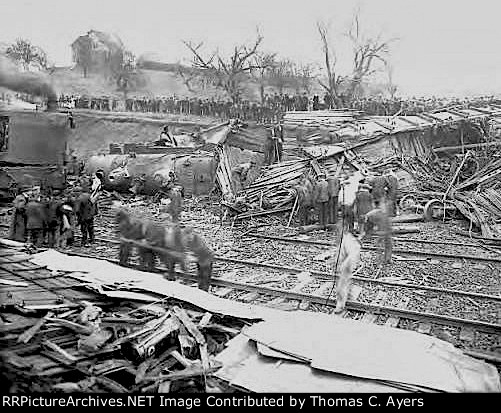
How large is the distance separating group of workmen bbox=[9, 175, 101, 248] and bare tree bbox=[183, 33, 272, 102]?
26195 millimetres

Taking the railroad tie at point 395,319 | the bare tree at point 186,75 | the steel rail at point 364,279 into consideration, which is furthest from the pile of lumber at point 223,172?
the bare tree at point 186,75

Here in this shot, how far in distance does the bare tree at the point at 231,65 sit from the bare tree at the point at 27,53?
1464 centimetres

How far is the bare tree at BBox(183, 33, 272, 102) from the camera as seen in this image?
127 ft

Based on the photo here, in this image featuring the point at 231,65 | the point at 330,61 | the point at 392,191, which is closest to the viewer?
the point at 392,191

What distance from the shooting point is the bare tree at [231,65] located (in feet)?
127

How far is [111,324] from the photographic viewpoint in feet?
18.5

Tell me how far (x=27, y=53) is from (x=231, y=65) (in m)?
18.2

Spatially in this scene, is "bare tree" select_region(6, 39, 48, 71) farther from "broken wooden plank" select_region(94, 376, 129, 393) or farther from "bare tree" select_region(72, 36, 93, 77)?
"broken wooden plank" select_region(94, 376, 129, 393)

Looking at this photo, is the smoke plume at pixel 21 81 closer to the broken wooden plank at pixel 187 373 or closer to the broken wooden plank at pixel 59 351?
the broken wooden plank at pixel 59 351

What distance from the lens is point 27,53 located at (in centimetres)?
2439

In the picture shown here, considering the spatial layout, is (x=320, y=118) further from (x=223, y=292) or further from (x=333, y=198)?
(x=223, y=292)

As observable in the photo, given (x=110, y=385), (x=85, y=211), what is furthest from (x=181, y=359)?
(x=85, y=211)

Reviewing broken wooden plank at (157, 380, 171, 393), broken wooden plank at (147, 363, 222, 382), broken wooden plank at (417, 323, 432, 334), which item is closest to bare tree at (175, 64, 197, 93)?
broken wooden plank at (417, 323, 432, 334)
